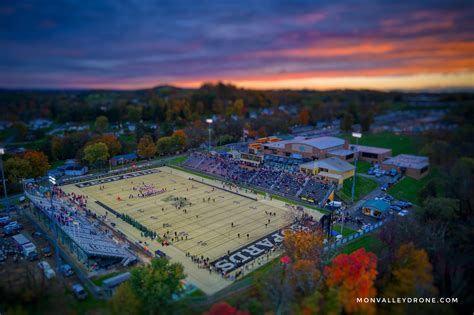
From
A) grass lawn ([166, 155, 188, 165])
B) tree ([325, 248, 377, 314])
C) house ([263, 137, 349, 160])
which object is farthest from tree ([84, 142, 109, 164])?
tree ([325, 248, 377, 314])

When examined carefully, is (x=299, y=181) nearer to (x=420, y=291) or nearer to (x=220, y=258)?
(x=220, y=258)

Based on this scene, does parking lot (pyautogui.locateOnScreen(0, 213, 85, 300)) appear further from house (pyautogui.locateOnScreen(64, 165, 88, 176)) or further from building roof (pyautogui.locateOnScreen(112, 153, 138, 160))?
building roof (pyautogui.locateOnScreen(112, 153, 138, 160))

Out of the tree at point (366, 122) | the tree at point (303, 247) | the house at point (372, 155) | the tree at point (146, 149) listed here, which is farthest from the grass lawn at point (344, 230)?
the tree at point (366, 122)

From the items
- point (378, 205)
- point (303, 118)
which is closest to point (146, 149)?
point (378, 205)

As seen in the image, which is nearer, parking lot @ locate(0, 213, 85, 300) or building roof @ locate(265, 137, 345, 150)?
parking lot @ locate(0, 213, 85, 300)

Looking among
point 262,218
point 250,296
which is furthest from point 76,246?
point 262,218

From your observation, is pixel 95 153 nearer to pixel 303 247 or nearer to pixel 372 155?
pixel 303 247

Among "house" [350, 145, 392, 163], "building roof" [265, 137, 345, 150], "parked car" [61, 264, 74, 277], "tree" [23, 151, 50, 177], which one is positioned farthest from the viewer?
"house" [350, 145, 392, 163]
